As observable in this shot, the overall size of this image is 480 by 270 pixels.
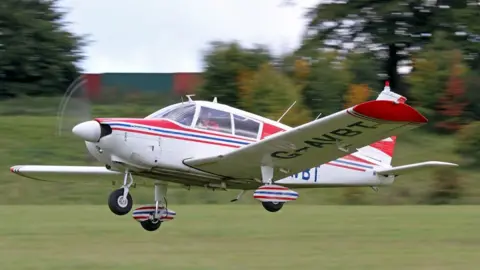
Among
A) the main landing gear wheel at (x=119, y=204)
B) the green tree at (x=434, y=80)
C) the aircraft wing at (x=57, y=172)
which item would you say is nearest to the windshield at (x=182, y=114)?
the main landing gear wheel at (x=119, y=204)

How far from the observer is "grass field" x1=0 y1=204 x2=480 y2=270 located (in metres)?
10.4

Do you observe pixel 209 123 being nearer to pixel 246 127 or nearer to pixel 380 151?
pixel 246 127

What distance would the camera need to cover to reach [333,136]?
13.3 metres

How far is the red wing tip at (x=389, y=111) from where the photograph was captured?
11656mm

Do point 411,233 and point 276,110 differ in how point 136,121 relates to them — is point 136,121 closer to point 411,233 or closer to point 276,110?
point 411,233

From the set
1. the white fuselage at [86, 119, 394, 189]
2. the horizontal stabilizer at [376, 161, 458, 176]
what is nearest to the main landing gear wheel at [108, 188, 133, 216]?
the white fuselage at [86, 119, 394, 189]

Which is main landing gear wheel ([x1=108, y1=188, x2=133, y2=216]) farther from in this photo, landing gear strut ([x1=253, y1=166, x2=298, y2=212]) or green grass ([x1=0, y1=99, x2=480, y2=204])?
green grass ([x1=0, y1=99, x2=480, y2=204])

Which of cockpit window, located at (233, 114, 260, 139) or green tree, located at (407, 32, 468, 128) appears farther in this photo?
green tree, located at (407, 32, 468, 128)

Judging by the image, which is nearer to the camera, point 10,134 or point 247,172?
point 247,172

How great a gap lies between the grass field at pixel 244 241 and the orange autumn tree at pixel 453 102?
683 inches

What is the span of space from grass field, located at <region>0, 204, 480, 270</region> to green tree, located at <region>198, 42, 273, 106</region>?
56.0 ft

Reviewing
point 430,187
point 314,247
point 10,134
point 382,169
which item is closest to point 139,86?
point 10,134

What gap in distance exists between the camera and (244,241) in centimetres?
1291

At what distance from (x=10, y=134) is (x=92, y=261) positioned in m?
24.1
